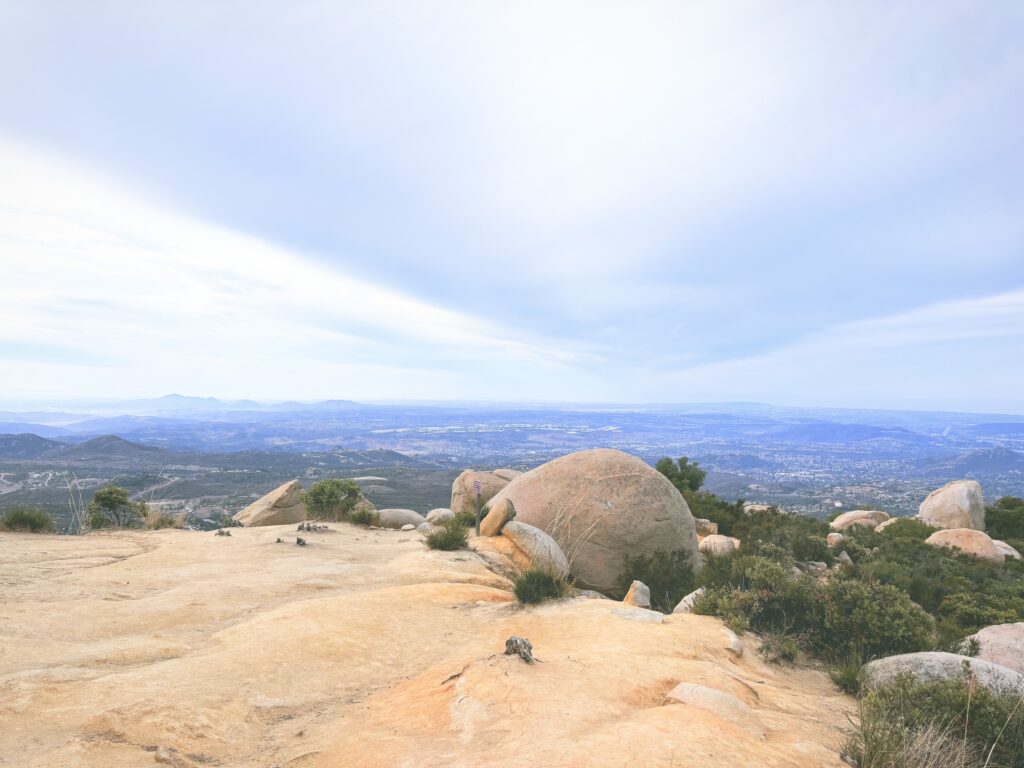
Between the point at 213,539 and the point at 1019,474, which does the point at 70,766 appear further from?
the point at 1019,474

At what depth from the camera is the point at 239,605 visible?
302 inches

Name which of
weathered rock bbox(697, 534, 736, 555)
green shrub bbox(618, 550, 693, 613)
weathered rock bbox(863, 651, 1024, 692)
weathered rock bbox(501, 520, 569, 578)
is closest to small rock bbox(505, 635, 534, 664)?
weathered rock bbox(863, 651, 1024, 692)

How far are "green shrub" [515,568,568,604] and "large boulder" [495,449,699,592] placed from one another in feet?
12.3

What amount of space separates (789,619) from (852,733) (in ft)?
13.9

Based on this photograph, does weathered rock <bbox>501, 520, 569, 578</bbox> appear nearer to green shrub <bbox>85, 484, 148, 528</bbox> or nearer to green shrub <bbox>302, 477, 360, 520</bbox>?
green shrub <bbox>302, 477, 360, 520</bbox>

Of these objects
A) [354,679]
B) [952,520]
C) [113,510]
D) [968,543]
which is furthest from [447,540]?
[952,520]

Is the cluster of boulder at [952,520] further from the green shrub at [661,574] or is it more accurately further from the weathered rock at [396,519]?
the weathered rock at [396,519]

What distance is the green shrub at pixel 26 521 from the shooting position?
1309cm

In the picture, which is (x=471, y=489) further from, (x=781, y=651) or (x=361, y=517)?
(x=781, y=651)

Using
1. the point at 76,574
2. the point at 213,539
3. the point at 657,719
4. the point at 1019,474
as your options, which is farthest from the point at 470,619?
the point at 1019,474

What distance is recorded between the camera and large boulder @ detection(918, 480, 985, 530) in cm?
2742

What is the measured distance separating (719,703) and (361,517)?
16648mm

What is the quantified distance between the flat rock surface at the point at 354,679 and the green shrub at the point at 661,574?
3.83 m

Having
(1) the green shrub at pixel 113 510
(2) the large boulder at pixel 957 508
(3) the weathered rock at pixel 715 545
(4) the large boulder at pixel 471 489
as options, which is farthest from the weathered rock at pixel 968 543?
(1) the green shrub at pixel 113 510
